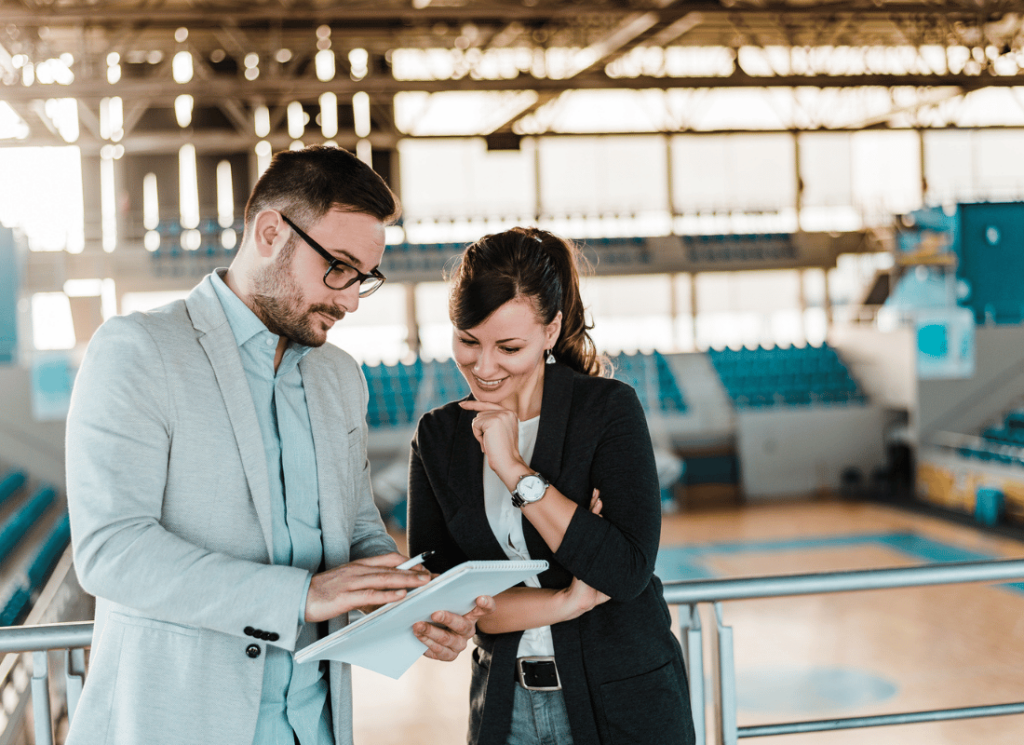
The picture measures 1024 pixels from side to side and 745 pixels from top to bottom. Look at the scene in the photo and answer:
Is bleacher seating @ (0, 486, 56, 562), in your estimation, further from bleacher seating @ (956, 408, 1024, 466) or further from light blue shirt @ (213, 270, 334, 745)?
bleacher seating @ (956, 408, 1024, 466)

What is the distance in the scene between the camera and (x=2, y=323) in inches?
395

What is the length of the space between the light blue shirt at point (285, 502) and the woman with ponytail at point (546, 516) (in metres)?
0.21

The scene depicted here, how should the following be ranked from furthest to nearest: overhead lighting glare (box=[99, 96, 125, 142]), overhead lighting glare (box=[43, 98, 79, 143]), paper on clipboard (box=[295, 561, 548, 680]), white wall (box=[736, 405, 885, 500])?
overhead lighting glare (box=[99, 96, 125, 142]), overhead lighting glare (box=[43, 98, 79, 143]), white wall (box=[736, 405, 885, 500]), paper on clipboard (box=[295, 561, 548, 680])

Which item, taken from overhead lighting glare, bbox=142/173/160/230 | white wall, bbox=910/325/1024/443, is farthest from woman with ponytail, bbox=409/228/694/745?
overhead lighting glare, bbox=142/173/160/230

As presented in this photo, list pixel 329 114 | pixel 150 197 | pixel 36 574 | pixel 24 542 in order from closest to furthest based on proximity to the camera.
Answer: pixel 36 574 < pixel 24 542 < pixel 150 197 < pixel 329 114

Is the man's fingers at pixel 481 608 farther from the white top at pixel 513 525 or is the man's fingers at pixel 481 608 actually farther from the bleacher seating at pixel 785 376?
the bleacher seating at pixel 785 376

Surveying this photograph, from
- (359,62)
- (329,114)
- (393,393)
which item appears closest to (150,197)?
(329,114)

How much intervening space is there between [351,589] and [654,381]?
12274mm

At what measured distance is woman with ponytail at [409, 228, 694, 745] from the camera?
132cm

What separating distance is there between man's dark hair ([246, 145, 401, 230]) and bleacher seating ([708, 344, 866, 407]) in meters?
12.1

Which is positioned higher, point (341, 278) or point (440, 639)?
point (341, 278)

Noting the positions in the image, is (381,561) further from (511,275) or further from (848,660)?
(848,660)

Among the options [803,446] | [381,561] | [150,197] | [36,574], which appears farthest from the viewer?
[150,197]

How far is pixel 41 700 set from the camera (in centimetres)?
153
